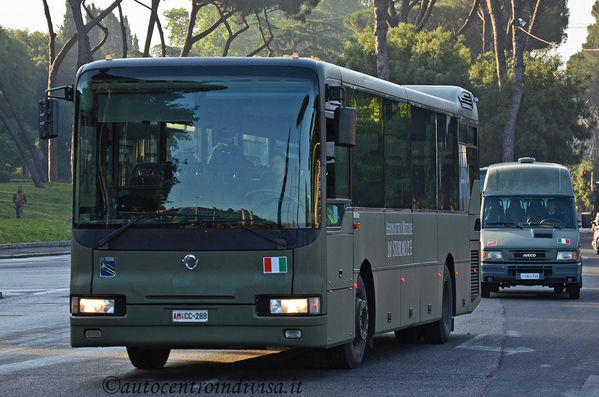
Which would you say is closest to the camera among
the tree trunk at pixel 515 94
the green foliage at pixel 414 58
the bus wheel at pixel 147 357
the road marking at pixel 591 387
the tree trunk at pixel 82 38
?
the road marking at pixel 591 387

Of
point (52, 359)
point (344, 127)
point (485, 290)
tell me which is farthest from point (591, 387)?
point (485, 290)

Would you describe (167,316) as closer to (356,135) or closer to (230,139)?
(230,139)

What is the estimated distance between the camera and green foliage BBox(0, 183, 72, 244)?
5028cm

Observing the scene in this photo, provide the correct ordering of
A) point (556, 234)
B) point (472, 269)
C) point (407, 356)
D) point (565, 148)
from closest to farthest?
point (407, 356), point (472, 269), point (556, 234), point (565, 148)

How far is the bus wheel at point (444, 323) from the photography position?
1577 cm

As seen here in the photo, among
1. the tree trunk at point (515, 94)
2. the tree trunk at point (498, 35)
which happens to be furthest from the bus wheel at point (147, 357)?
the tree trunk at point (515, 94)

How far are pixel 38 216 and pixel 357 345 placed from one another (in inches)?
1979

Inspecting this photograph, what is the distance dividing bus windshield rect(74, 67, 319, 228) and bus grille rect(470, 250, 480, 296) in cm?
703

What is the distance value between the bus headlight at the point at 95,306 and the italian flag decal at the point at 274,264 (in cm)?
130

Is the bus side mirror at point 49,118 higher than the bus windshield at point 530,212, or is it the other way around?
the bus side mirror at point 49,118

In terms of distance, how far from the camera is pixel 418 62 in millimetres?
62906

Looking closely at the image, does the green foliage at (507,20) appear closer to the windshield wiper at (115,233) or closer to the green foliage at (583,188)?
the green foliage at (583,188)

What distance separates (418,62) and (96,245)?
52.6 meters

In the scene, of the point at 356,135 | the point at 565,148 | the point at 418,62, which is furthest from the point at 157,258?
the point at 565,148
